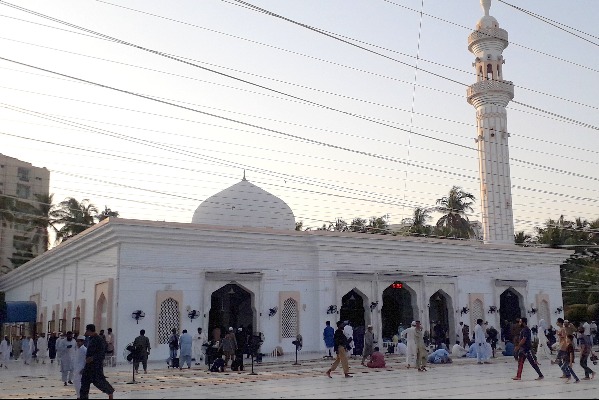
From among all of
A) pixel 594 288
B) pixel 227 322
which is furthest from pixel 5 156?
pixel 594 288

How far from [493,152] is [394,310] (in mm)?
11701

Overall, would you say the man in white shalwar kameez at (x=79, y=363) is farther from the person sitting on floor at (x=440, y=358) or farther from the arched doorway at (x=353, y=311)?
the arched doorway at (x=353, y=311)

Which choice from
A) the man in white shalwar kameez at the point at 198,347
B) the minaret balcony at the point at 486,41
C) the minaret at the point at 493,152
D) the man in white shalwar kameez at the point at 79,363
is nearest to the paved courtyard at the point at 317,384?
the man in white shalwar kameez at the point at 79,363

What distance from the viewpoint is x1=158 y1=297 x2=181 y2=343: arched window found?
2028 centimetres

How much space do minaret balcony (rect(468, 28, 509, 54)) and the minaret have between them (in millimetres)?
103

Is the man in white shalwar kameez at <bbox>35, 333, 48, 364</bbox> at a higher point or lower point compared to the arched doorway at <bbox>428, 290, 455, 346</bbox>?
lower

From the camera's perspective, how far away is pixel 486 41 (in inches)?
1431

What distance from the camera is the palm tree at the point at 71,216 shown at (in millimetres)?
41688

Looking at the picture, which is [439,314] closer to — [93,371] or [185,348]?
[185,348]

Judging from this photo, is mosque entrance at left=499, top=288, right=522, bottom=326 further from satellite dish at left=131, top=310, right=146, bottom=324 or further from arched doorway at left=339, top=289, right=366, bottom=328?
satellite dish at left=131, top=310, right=146, bottom=324

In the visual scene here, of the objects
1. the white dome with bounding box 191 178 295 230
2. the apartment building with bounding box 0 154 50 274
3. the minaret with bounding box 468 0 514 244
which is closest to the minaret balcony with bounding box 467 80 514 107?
the minaret with bounding box 468 0 514 244

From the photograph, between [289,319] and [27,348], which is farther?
[27,348]

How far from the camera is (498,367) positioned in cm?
1689

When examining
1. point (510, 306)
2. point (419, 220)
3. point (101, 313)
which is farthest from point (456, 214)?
point (101, 313)
